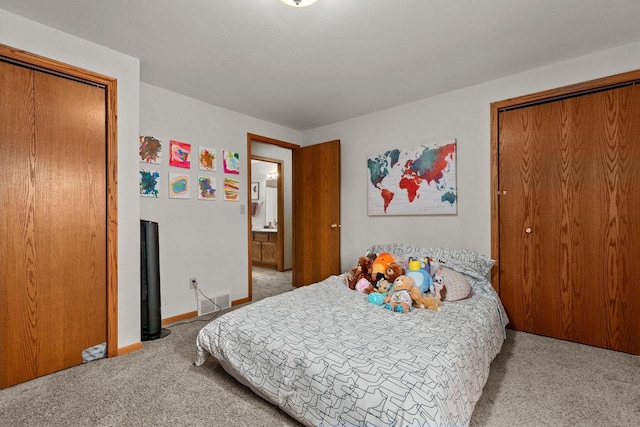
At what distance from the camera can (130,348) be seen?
2379mm

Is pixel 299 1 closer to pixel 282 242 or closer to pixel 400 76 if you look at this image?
pixel 400 76

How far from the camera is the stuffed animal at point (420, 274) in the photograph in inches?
92.4

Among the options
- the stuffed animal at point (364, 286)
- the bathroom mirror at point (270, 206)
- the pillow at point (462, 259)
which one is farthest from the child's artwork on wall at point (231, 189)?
the bathroom mirror at point (270, 206)

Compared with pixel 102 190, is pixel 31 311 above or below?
below

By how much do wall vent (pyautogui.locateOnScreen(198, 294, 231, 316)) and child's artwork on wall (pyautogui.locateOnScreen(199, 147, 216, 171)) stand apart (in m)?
1.47

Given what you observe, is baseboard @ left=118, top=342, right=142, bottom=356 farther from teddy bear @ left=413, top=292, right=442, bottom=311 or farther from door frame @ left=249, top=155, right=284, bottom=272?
door frame @ left=249, top=155, right=284, bottom=272

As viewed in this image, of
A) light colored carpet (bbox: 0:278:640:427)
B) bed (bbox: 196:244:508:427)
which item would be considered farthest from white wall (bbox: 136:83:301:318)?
bed (bbox: 196:244:508:427)

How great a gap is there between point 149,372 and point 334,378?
146cm

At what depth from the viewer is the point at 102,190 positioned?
227 centimetres

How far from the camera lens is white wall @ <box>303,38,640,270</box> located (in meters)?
2.54

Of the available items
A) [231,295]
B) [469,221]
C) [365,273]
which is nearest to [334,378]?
[365,273]

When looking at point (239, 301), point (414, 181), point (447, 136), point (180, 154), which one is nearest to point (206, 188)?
point (180, 154)

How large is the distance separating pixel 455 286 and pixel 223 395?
→ 184cm

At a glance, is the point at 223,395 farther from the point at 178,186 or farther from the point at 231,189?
the point at 231,189
